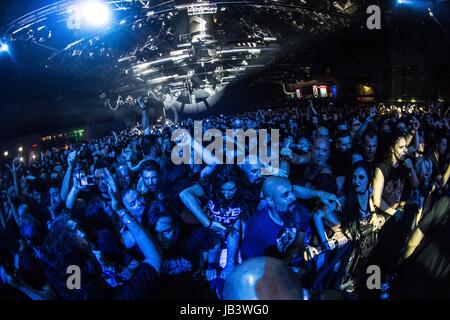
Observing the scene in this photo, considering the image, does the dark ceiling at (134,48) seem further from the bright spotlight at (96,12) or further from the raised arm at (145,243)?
the raised arm at (145,243)

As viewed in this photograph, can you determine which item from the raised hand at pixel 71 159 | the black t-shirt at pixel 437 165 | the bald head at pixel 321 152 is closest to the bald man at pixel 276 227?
the bald head at pixel 321 152

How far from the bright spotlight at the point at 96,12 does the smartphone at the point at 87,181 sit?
422cm

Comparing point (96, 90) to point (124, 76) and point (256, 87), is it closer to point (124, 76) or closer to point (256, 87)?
point (124, 76)

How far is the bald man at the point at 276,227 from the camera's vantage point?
2.05 meters

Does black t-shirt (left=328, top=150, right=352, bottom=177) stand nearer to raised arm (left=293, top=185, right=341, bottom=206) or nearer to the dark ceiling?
raised arm (left=293, top=185, right=341, bottom=206)

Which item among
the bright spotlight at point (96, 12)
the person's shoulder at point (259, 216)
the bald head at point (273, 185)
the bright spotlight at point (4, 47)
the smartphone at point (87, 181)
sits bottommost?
the person's shoulder at point (259, 216)

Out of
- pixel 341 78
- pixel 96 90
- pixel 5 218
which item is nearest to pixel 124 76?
pixel 96 90

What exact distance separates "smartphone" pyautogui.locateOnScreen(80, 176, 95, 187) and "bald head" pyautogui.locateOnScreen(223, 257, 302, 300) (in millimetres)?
2104

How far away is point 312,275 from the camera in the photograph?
2172 mm

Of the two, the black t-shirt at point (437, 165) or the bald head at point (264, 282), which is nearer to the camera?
the bald head at point (264, 282)

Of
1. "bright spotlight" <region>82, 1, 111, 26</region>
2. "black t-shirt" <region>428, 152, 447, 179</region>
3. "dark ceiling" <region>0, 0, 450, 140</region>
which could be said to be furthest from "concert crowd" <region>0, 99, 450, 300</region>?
"bright spotlight" <region>82, 1, 111, 26</region>

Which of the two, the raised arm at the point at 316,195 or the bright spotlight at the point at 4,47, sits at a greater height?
the bright spotlight at the point at 4,47

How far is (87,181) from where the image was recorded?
295 cm
